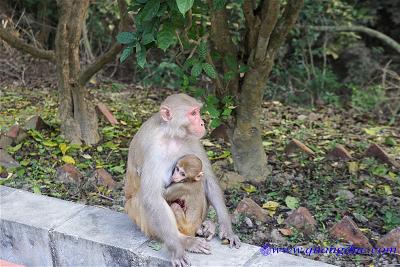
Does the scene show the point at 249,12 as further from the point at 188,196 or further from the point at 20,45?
the point at 20,45

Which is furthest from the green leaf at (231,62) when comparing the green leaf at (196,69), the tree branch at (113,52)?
the tree branch at (113,52)

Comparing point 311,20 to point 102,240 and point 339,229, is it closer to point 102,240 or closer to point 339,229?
point 339,229

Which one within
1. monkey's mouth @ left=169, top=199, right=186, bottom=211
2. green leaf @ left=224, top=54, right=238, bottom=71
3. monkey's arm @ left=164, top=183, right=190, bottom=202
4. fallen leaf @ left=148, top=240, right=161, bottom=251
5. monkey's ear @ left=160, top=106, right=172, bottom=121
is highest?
green leaf @ left=224, top=54, right=238, bottom=71

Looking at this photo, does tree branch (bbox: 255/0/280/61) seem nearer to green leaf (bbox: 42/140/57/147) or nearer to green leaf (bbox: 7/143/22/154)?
green leaf (bbox: 42/140/57/147)

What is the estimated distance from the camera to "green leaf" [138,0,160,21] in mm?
2963

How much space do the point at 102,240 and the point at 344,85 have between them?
5126 millimetres

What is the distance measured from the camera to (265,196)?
4.17 metres

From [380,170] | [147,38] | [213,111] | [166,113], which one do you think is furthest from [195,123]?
[380,170]

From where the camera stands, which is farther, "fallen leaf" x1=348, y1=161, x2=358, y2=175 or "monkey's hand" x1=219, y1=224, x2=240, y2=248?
"fallen leaf" x1=348, y1=161, x2=358, y2=175

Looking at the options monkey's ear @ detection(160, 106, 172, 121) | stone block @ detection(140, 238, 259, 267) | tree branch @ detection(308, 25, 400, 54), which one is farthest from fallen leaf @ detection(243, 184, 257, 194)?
tree branch @ detection(308, 25, 400, 54)

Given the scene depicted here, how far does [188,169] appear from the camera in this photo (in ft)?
9.96

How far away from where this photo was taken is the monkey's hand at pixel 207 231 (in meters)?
3.21

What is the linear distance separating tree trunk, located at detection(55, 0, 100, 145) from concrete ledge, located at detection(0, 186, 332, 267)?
A: 129cm

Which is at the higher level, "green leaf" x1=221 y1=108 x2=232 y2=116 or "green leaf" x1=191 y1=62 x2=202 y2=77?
"green leaf" x1=191 y1=62 x2=202 y2=77
